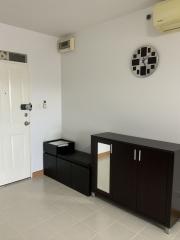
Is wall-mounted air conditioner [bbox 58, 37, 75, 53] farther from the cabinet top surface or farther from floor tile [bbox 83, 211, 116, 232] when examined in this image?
floor tile [bbox 83, 211, 116, 232]

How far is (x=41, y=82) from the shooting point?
12.1ft

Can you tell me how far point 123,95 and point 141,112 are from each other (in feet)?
1.27

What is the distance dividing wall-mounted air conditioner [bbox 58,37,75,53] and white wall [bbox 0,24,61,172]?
13 centimetres

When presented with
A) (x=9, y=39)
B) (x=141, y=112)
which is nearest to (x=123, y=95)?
(x=141, y=112)

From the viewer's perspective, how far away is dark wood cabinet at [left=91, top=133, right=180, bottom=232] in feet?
7.11

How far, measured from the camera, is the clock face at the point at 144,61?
263 cm

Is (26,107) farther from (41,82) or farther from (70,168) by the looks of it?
(70,168)

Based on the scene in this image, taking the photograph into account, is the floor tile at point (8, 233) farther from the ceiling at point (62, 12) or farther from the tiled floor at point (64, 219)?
the ceiling at point (62, 12)

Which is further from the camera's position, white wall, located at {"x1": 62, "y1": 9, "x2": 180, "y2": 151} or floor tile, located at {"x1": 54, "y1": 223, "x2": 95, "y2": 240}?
white wall, located at {"x1": 62, "y1": 9, "x2": 180, "y2": 151}

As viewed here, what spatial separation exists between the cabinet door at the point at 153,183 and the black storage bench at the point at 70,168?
2.77ft

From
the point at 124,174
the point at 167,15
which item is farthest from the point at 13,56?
the point at 124,174

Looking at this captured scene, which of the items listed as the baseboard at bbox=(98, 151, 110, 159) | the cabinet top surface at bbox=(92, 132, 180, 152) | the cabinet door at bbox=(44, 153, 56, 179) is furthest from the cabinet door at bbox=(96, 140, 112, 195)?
the cabinet door at bbox=(44, 153, 56, 179)

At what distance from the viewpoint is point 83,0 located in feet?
7.98

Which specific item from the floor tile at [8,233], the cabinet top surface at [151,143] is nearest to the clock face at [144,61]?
the cabinet top surface at [151,143]
